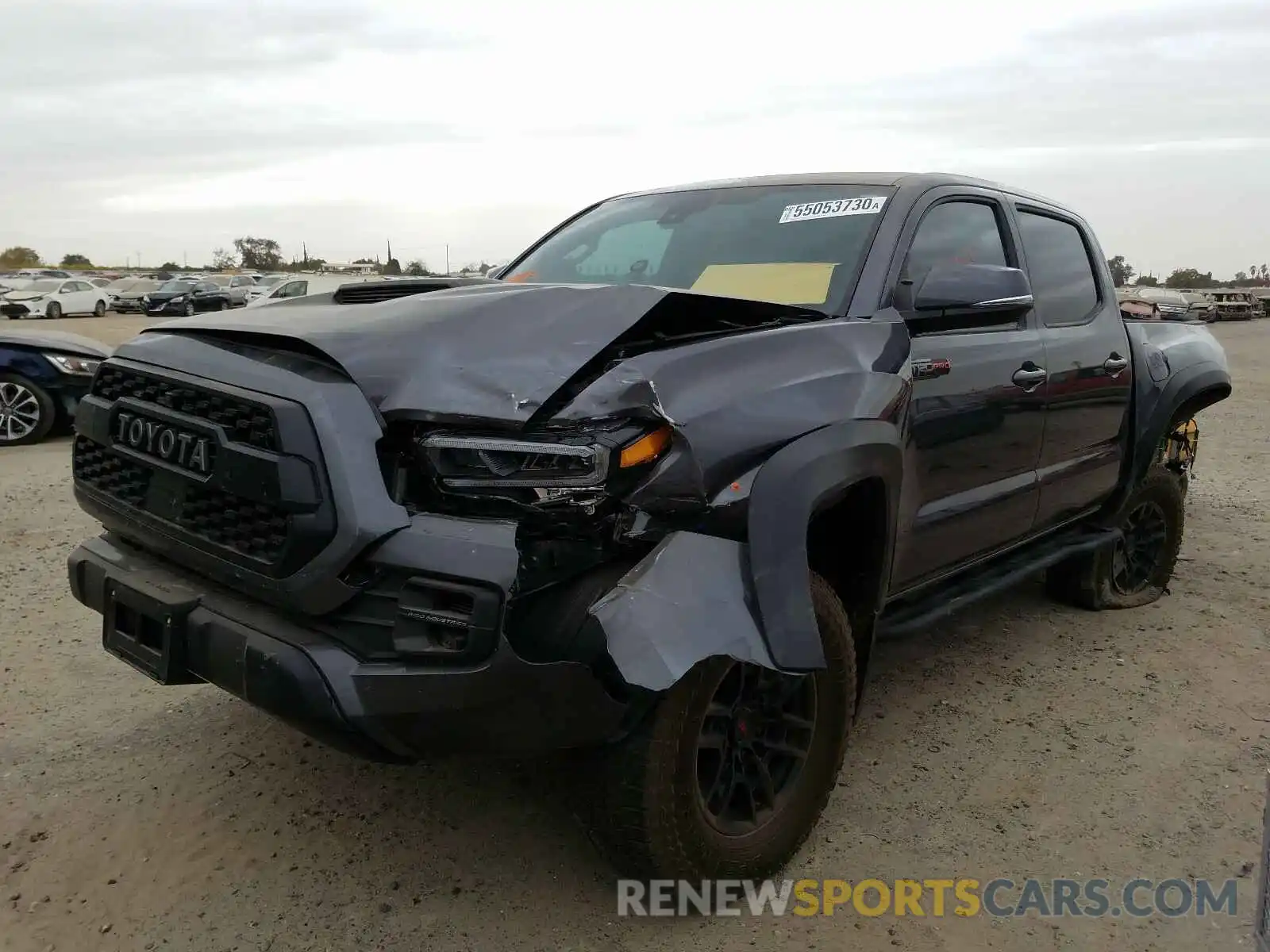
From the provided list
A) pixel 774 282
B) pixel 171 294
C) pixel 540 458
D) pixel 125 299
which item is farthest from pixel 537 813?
pixel 125 299

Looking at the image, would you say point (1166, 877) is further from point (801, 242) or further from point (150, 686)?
point (150, 686)

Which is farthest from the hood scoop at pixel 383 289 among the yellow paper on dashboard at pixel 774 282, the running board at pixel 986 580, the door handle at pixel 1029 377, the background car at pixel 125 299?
the background car at pixel 125 299

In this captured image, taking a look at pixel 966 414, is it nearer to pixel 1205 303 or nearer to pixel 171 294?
pixel 171 294

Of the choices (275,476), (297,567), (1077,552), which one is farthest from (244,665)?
(1077,552)

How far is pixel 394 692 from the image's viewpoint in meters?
2.07

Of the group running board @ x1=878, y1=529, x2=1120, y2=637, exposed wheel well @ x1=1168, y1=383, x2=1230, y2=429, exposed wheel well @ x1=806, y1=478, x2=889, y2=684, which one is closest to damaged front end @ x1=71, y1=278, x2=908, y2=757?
exposed wheel well @ x1=806, y1=478, x2=889, y2=684

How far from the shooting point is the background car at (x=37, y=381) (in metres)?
8.34

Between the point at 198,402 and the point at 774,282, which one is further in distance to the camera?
the point at 774,282

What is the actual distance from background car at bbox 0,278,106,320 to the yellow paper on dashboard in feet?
109

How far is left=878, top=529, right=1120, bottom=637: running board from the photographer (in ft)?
10.8

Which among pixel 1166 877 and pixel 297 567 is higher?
pixel 297 567

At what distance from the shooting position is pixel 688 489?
7.09 ft

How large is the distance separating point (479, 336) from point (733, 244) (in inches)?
55.4

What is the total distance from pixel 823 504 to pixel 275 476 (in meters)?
1.31
